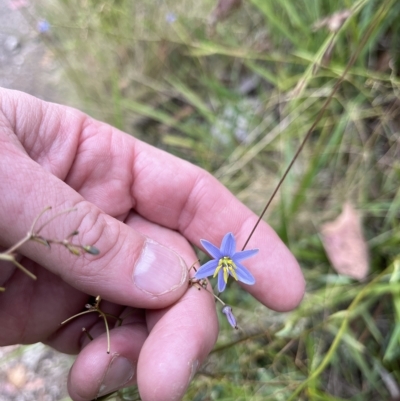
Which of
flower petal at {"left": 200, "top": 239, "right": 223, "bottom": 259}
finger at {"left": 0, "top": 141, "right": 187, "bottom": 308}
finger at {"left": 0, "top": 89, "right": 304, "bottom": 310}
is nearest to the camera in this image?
finger at {"left": 0, "top": 141, "right": 187, "bottom": 308}

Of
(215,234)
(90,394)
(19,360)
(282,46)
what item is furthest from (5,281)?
(282,46)

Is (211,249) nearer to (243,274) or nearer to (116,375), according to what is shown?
(243,274)

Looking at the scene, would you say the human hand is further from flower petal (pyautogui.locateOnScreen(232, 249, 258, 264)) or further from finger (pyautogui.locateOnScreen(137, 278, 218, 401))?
flower petal (pyautogui.locateOnScreen(232, 249, 258, 264))

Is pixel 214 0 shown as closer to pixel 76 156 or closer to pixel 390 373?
pixel 76 156

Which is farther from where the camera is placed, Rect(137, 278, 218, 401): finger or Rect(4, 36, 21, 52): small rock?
Rect(4, 36, 21, 52): small rock

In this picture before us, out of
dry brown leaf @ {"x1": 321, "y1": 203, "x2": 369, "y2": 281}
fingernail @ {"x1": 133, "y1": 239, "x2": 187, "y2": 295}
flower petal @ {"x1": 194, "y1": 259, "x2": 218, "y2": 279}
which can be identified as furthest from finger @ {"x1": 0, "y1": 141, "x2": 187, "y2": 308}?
dry brown leaf @ {"x1": 321, "y1": 203, "x2": 369, "y2": 281}

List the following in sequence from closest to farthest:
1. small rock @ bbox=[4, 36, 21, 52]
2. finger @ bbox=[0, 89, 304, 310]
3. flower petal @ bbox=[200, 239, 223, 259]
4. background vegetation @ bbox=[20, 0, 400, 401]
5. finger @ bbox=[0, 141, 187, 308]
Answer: finger @ bbox=[0, 141, 187, 308] < flower petal @ bbox=[200, 239, 223, 259] < finger @ bbox=[0, 89, 304, 310] < background vegetation @ bbox=[20, 0, 400, 401] < small rock @ bbox=[4, 36, 21, 52]
